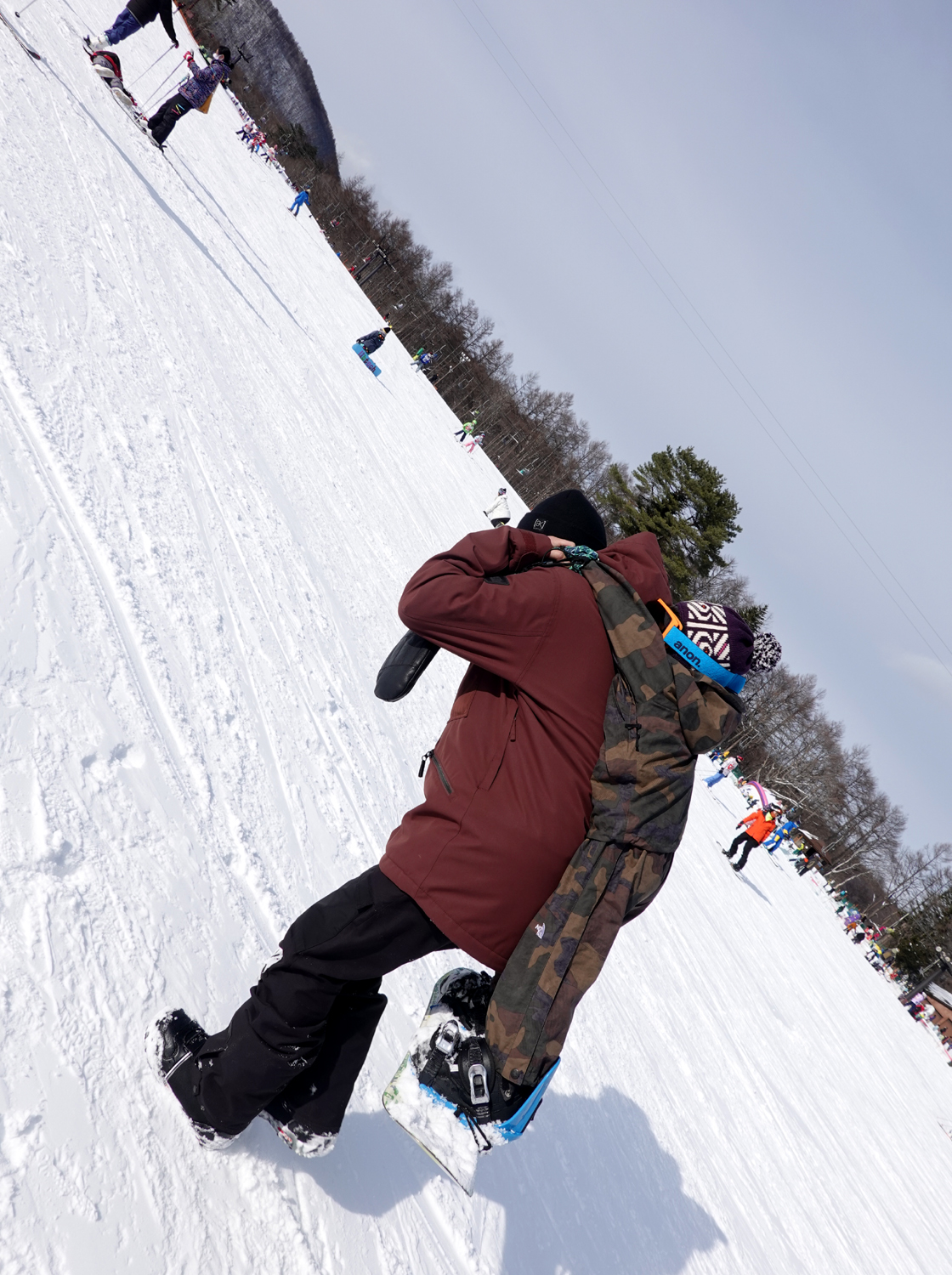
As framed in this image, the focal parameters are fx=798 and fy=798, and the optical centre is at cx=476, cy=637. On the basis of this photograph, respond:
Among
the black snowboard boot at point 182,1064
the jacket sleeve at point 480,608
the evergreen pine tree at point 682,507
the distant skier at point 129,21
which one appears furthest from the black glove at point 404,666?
the evergreen pine tree at point 682,507

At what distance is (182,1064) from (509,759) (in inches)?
44.3

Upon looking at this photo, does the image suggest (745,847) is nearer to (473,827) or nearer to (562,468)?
(473,827)

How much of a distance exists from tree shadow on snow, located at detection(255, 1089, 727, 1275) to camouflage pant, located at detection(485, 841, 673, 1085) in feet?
2.78

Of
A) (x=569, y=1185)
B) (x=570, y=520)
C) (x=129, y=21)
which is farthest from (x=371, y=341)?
(x=569, y=1185)

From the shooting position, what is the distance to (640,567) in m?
2.01

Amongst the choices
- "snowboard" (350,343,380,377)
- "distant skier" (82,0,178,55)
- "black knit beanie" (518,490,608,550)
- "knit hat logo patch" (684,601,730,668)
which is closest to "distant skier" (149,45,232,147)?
"distant skier" (82,0,178,55)

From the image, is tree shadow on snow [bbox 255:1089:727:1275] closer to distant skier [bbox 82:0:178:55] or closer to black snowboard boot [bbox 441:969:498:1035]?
black snowboard boot [bbox 441:969:498:1035]

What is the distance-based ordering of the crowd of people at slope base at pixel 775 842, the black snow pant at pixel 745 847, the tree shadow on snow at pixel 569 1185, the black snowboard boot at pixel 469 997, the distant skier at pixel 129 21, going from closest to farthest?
the black snowboard boot at pixel 469 997 < the tree shadow on snow at pixel 569 1185 < the distant skier at pixel 129 21 < the black snow pant at pixel 745 847 < the crowd of people at slope base at pixel 775 842

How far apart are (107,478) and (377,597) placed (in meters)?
2.81

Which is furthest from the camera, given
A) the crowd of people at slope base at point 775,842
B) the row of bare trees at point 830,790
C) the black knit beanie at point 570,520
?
the row of bare trees at point 830,790

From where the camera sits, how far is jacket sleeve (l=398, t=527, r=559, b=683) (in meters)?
1.78

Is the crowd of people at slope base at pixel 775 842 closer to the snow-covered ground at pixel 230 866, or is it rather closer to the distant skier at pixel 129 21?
the snow-covered ground at pixel 230 866

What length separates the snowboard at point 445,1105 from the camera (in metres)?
1.94

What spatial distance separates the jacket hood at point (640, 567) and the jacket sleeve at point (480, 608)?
0.71 ft
